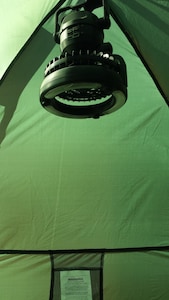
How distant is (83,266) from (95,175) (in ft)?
1.17

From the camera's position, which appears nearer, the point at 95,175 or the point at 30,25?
the point at 30,25

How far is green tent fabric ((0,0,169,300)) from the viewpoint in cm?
146

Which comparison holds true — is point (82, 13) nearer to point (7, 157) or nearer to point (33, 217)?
point (7, 157)

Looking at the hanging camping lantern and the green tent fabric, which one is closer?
the hanging camping lantern

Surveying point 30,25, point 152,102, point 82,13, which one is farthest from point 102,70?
point 152,102

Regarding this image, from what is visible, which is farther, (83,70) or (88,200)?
(88,200)

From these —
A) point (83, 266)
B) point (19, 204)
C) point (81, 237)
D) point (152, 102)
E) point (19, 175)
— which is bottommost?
point (83, 266)

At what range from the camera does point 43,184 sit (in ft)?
4.98

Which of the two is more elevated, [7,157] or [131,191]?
[7,157]

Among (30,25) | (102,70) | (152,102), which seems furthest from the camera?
(152,102)

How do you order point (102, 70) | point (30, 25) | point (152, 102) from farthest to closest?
1. point (152, 102)
2. point (30, 25)
3. point (102, 70)

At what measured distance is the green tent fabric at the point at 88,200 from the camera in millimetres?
1456

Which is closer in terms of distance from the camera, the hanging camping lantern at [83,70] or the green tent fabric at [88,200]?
the hanging camping lantern at [83,70]

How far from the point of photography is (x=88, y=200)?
1.53 m
